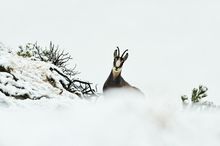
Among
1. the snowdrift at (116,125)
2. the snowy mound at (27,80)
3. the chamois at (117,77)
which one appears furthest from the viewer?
the chamois at (117,77)

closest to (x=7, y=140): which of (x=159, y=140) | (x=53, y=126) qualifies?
(x=53, y=126)

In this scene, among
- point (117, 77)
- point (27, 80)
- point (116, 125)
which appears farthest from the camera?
point (117, 77)

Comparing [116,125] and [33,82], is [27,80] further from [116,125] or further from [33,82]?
[116,125]

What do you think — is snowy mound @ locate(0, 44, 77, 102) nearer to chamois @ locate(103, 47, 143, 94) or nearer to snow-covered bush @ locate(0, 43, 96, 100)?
snow-covered bush @ locate(0, 43, 96, 100)

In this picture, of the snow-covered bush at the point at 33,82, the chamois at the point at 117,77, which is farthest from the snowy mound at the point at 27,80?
the chamois at the point at 117,77

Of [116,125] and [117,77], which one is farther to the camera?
[117,77]

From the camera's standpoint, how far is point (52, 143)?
8.02ft

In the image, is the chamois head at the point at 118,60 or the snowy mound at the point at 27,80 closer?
the snowy mound at the point at 27,80

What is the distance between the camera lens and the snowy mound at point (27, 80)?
461 cm

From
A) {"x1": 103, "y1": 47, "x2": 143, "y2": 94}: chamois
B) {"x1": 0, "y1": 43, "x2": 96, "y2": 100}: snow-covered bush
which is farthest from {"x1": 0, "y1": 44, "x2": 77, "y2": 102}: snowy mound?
{"x1": 103, "y1": 47, "x2": 143, "y2": 94}: chamois

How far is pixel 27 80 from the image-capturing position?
17.7ft

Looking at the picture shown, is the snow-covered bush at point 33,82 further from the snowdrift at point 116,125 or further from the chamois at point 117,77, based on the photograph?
the chamois at point 117,77

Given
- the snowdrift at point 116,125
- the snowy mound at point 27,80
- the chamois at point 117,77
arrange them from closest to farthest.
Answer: the snowdrift at point 116,125 → the snowy mound at point 27,80 → the chamois at point 117,77

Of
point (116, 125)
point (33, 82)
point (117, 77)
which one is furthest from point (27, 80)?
point (117, 77)
